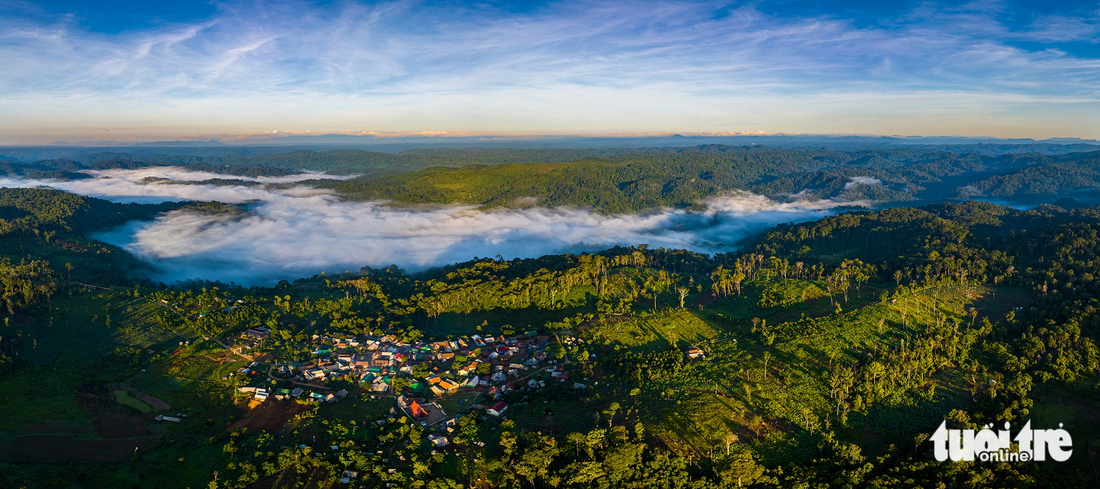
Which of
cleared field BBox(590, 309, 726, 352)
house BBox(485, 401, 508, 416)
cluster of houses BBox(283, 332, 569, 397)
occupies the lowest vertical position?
cluster of houses BBox(283, 332, 569, 397)

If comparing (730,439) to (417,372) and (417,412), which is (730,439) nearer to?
(417,412)

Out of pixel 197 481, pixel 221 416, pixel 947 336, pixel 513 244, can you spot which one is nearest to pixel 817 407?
pixel 947 336

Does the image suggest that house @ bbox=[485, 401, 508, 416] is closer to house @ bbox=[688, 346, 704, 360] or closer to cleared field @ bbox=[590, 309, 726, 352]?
cleared field @ bbox=[590, 309, 726, 352]

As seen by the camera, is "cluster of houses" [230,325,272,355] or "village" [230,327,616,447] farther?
"cluster of houses" [230,325,272,355]

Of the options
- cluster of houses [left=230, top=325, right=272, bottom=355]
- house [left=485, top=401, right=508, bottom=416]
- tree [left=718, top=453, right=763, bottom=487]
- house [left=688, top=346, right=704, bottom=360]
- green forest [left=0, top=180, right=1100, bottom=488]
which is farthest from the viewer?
cluster of houses [left=230, top=325, right=272, bottom=355]

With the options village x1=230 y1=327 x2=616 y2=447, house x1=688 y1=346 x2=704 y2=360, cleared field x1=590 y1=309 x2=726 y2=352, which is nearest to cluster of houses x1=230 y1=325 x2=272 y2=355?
village x1=230 y1=327 x2=616 y2=447

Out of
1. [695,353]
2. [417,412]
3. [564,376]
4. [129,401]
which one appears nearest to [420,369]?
[417,412]
